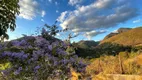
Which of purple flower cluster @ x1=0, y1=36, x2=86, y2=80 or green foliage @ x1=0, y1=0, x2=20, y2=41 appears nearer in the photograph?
purple flower cluster @ x1=0, y1=36, x2=86, y2=80

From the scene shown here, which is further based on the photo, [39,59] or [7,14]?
[7,14]

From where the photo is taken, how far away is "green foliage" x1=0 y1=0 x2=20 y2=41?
73.6ft

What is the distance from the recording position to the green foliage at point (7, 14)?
22422mm

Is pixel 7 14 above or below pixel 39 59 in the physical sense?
above

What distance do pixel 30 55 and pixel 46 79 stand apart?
1.85 ft

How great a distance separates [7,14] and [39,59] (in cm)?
1935

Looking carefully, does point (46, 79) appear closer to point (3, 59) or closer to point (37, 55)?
point (37, 55)

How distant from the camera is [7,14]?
23.1 meters

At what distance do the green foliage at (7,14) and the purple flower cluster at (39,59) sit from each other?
18.1 metres

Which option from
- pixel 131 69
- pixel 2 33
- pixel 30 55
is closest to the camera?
pixel 30 55

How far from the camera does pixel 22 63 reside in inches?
182

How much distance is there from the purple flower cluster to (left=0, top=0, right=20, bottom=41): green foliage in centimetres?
1815

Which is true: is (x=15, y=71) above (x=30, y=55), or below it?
below

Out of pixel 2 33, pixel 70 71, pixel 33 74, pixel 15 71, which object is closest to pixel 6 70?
pixel 15 71
